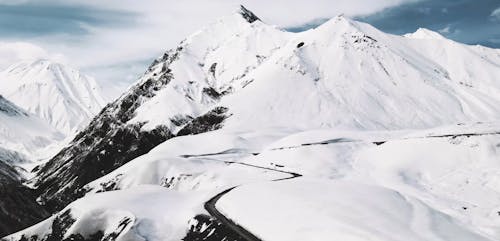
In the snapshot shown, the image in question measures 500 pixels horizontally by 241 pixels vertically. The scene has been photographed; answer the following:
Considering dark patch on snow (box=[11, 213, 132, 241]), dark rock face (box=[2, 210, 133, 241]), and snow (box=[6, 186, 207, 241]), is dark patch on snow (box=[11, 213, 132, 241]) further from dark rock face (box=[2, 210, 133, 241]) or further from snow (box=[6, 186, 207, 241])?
snow (box=[6, 186, 207, 241])

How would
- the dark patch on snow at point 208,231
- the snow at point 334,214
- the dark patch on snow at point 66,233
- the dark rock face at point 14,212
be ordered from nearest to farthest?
the snow at point 334,214
the dark patch on snow at point 208,231
the dark patch on snow at point 66,233
the dark rock face at point 14,212

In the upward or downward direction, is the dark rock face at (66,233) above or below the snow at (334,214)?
below

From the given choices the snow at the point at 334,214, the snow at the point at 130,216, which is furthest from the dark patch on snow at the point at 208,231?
the snow at the point at 334,214

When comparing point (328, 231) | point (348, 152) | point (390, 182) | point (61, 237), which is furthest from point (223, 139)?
point (328, 231)

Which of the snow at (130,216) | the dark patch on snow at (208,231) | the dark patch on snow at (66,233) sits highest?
the dark patch on snow at (208,231)

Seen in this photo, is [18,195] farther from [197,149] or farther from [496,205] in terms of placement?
[496,205]

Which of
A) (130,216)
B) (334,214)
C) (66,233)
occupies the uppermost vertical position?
(334,214)

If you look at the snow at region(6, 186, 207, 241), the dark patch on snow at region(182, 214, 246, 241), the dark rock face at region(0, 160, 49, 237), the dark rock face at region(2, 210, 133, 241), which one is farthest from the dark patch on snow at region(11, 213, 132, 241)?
the dark rock face at region(0, 160, 49, 237)

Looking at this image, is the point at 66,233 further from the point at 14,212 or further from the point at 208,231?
the point at 14,212

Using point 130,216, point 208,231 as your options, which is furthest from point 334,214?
point 130,216

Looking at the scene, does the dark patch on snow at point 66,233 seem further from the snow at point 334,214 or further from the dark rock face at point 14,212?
the dark rock face at point 14,212

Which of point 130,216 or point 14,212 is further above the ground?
point 130,216
